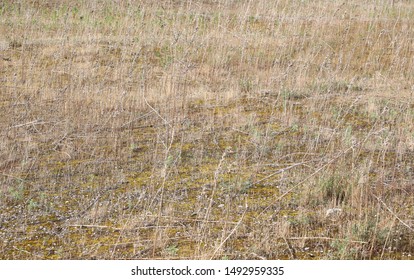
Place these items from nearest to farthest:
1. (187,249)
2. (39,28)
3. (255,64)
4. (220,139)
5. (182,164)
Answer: (187,249), (182,164), (220,139), (255,64), (39,28)

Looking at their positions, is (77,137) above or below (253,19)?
below

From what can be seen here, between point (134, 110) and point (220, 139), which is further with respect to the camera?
point (134, 110)

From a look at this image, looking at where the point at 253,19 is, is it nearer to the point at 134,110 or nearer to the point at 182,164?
the point at 134,110

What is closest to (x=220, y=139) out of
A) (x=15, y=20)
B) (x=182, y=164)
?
(x=182, y=164)

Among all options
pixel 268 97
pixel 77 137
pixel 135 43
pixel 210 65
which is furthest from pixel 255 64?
pixel 77 137

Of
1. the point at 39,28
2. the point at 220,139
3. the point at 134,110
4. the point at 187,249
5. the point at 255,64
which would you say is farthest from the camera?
the point at 39,28

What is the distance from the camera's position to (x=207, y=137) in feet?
19.1

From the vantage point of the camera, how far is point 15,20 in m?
10.3

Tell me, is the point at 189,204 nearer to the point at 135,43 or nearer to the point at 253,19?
the point at 135,43

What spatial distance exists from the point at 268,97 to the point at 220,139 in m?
1.46

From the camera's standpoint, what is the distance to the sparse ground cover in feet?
13.1

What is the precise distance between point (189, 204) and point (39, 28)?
689 centimetres

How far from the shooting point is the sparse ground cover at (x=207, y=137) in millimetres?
3992

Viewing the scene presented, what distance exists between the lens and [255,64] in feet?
26.7
